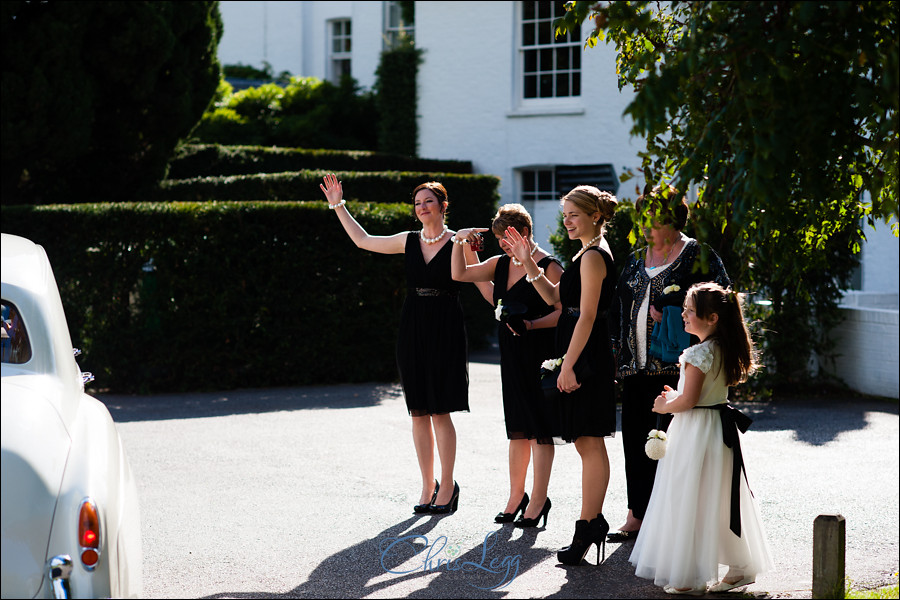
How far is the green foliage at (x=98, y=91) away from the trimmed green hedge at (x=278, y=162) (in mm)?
2599

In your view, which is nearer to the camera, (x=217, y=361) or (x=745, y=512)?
(x=745, y=512)

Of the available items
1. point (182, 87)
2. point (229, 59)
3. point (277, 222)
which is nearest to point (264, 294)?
point (277, 222)

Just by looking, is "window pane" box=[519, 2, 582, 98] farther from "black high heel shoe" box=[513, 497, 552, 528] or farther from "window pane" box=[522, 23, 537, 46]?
"black high heel shoe" box=[513, 497, 552, 528]

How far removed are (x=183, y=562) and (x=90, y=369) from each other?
21.6ft

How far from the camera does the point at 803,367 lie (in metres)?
11.4

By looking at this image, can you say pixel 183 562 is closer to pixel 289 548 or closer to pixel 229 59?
pixel 289 548

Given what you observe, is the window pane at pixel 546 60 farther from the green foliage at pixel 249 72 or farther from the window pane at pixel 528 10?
the green foliage at pixel 249 72

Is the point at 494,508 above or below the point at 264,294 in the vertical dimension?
below

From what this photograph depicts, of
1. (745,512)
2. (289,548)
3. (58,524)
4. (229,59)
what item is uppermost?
(229,59)

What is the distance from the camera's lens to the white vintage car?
10.7ft

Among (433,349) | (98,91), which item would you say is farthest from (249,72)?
(433,349)

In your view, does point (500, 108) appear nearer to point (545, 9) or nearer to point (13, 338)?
point (545, 9)

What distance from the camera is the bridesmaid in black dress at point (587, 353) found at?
538 cm

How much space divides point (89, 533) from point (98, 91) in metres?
12.5
